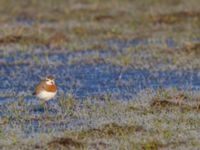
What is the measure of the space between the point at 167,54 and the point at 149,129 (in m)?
6.98

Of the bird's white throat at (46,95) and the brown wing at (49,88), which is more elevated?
the brown wing at (49,88)

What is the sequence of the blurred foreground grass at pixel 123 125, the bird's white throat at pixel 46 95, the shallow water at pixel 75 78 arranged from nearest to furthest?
1. the blurred foreground grass at pixel 123 125
2. the bird's white throat at pixel 46 95
3. the shallow water at pixel 75 78

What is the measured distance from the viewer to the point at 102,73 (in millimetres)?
14789

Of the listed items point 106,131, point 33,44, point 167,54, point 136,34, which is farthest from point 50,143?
point 136,34

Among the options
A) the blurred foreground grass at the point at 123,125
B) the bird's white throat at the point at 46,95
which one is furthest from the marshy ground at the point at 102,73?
the bird's white throat at the point at 46,95

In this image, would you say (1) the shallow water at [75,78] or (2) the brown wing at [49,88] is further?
(1) the shallow water at [75,78]

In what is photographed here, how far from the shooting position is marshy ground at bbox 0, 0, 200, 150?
9.54 meters

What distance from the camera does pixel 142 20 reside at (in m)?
22.3

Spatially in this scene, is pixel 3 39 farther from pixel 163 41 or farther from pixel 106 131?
pixel 106 131

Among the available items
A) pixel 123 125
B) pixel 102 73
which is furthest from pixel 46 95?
pixel 102 73

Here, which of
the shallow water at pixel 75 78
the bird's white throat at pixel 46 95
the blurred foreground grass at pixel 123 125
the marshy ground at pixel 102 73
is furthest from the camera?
the shallow water at pixel 75 78

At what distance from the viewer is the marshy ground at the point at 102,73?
31.3 ft

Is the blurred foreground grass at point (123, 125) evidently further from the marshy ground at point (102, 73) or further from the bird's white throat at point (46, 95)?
the bird's white throat at point (46, 95)

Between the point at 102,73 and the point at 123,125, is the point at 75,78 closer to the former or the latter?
the point at 102,73
